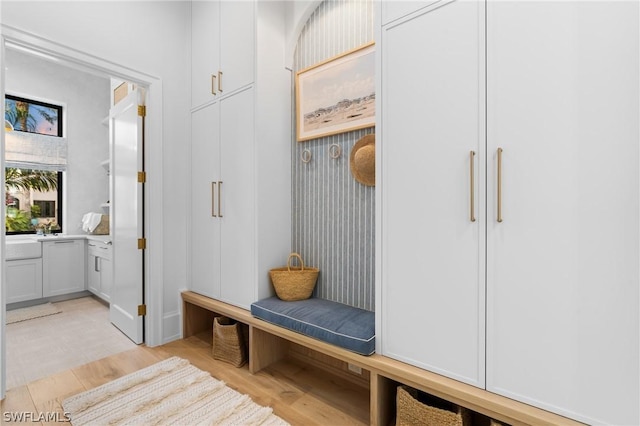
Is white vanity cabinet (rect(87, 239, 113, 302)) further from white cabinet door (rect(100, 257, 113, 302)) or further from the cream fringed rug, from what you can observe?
the cream fringed rug

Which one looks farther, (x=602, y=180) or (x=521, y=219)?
(x=521, y=219)

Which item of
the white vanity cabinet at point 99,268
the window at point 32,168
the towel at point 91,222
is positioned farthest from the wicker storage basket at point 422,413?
the window at point 32,168

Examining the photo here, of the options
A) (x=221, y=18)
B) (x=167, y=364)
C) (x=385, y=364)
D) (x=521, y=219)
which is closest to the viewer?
(x=521, y=219)

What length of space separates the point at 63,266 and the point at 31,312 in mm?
647

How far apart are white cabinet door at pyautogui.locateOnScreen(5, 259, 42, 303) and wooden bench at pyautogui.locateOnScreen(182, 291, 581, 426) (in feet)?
8.76

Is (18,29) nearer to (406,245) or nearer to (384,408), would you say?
(406,245)

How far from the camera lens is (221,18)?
250 centimetres

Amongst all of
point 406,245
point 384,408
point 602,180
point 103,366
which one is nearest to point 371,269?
point 406,245

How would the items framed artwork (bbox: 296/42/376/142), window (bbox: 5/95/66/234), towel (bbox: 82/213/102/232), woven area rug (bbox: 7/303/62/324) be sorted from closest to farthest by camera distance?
framed artwork (bbox: 296/42/376/142) < woven area rug (bbox: 7/303/62/324) < window (bbox: 5/95/66/234) < towel (bbox: 82/213/102/232)

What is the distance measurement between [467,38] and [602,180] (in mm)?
754

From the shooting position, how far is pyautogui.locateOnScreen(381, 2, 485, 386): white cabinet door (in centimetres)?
132

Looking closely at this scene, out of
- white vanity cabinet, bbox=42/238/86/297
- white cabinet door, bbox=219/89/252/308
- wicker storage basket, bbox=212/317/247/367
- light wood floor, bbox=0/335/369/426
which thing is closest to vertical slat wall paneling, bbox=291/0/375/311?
white cabinet door, bbox=219/89/252/308

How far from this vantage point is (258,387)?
1997 mm

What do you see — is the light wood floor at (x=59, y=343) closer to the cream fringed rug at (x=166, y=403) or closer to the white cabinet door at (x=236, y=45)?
the cream fringed rug at (x=166, y=403)
